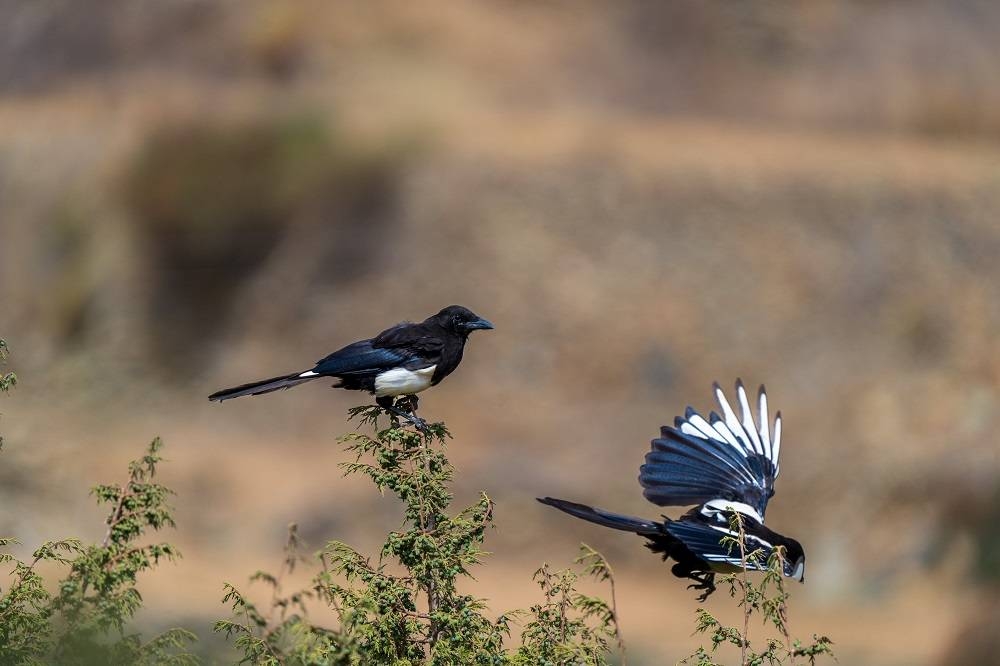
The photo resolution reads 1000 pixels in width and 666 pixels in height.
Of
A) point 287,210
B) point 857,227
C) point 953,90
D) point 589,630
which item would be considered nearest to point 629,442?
point 857,227

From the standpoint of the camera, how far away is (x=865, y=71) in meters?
22.9

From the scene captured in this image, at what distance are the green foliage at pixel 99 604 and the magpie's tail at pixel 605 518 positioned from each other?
1500 mm

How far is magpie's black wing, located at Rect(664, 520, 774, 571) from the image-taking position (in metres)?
6.24

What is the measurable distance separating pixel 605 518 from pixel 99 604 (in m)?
1.98

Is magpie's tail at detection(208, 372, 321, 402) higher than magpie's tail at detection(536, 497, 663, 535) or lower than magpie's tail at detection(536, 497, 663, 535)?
higher

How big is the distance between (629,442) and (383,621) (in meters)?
15.6

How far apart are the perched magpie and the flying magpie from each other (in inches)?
35.5

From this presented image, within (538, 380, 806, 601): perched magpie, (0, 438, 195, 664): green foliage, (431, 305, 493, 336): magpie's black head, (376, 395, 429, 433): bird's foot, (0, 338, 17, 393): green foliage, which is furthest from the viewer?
(431, 305, 493, 336): magpie's black head

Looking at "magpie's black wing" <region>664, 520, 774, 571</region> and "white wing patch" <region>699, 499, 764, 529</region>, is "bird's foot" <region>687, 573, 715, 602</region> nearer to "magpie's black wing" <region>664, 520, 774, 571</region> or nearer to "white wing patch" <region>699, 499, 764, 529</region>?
"magpie's black wing" <region>664, 520, 774, 571</region>

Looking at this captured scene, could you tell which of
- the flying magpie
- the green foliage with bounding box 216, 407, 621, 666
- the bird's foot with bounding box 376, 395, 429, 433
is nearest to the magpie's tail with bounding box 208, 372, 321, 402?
the flying magpie

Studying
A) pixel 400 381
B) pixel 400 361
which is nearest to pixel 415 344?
pixel 400 361

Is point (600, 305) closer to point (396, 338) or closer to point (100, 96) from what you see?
point (100, 96)

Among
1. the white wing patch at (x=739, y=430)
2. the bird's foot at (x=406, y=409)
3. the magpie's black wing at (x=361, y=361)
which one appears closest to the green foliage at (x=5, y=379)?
the bird's foot at (x=406, y=409)

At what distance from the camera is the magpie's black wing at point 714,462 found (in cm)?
744
